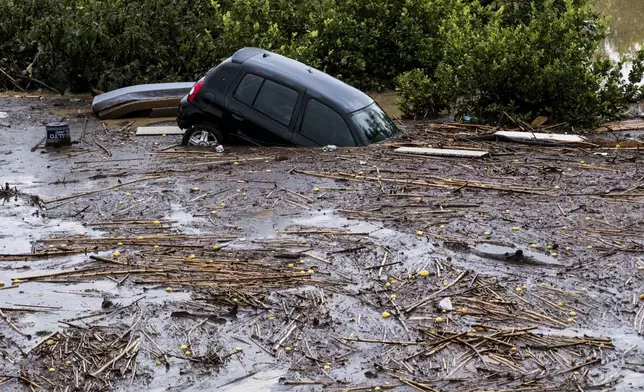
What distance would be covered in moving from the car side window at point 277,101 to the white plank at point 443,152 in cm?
162

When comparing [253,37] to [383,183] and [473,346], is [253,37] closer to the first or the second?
[383,183]

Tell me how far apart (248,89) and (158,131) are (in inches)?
106

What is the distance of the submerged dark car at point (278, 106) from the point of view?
538 inches

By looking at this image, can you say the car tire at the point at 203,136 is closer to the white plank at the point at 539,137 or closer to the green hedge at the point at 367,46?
the white plank at the point at 539,137

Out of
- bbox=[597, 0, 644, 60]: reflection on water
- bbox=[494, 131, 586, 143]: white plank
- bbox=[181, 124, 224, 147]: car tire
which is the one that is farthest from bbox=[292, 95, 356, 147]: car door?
bbox=[597, 0, 644, 60]: reflection on water

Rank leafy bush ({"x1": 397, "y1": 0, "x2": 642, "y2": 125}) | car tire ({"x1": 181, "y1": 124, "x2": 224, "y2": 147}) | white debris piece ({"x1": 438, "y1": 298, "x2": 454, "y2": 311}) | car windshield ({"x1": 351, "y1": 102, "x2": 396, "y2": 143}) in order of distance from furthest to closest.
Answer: leafy bush ({"x1": 397, "y1": 0, "x2": 642, "y2": 125}), car tire ({"x1": 181, "y1": 124, "x2": 224, "y2": 147}), car windshield ({"x1": 351, "y1": 102, "x2": 396, "y2": 143}), white debris piece ({"x1": 438, "y1": 298, "x2": 454, "y2": 311})

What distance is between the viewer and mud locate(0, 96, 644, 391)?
22.6ft

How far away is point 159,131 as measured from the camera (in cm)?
1594

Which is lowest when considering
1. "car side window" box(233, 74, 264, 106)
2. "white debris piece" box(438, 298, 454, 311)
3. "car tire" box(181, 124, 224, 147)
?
"car tire" box(181, 124, 224, 147)

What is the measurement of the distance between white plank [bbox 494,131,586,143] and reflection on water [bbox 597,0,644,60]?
367 inches

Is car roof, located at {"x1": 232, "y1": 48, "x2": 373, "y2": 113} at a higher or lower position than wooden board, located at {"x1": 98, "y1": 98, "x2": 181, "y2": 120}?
higher

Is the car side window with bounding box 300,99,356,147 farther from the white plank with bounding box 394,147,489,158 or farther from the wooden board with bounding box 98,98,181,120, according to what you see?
the wooden board with bounding box 98,98,181,120

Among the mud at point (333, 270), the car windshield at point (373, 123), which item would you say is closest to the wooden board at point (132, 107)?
the mud at point (333, 270)

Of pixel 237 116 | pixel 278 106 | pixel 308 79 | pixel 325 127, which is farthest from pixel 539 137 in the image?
pixel 237 116
